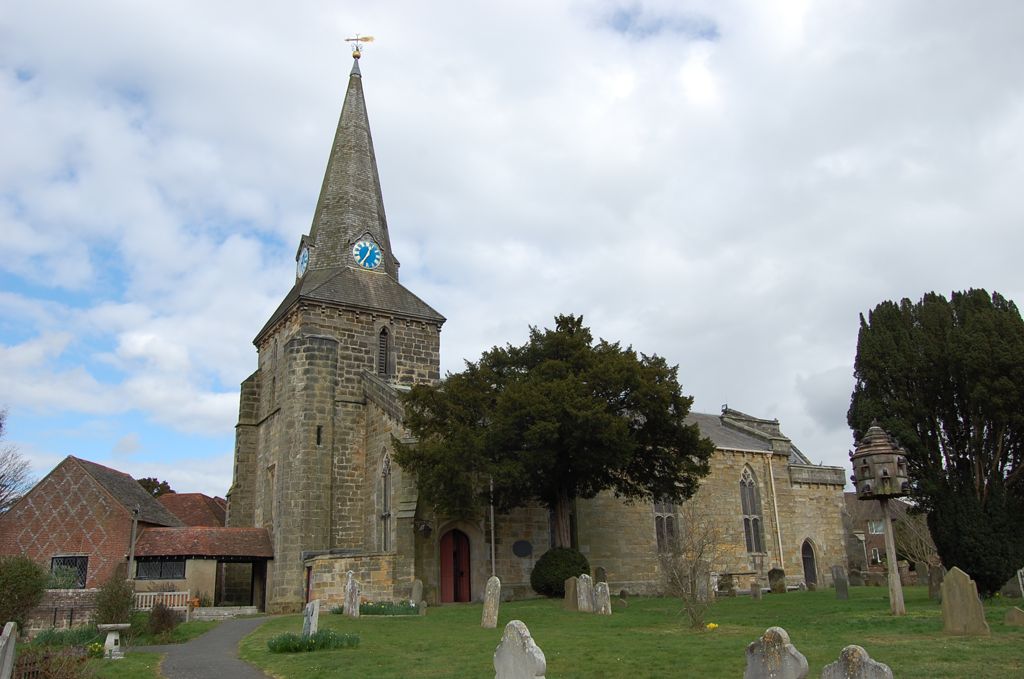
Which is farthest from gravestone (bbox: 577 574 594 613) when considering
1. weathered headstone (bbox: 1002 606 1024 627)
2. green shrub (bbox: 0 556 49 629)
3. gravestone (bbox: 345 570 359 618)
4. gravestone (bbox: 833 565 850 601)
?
green shrub (bbox: 0 556 49 629)

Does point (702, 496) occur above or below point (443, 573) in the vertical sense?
above

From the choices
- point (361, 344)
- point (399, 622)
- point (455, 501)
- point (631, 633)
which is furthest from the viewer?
point (361, 344)

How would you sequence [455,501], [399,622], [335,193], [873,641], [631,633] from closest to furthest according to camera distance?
[873,641], [631,633], [399,622], [455,501], [335,193]

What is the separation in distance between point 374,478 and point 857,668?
24.9 metres

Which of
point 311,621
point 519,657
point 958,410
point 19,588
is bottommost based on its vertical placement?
point 311,621

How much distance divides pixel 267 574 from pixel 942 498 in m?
23.1

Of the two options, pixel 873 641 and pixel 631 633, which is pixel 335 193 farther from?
pixel 873 641

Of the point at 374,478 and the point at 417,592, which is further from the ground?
the point at 374,478

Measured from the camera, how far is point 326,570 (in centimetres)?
2503

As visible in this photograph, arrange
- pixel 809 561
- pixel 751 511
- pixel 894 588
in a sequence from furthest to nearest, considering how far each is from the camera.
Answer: pixel 809 561 < pixel 751 511 < pixel 894 588

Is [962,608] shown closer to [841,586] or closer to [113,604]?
[841,586]

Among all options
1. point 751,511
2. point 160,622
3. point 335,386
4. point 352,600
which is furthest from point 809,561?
point 160,622

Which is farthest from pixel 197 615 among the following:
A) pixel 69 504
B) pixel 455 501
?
pixel 455 501

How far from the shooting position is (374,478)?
1160 inches
